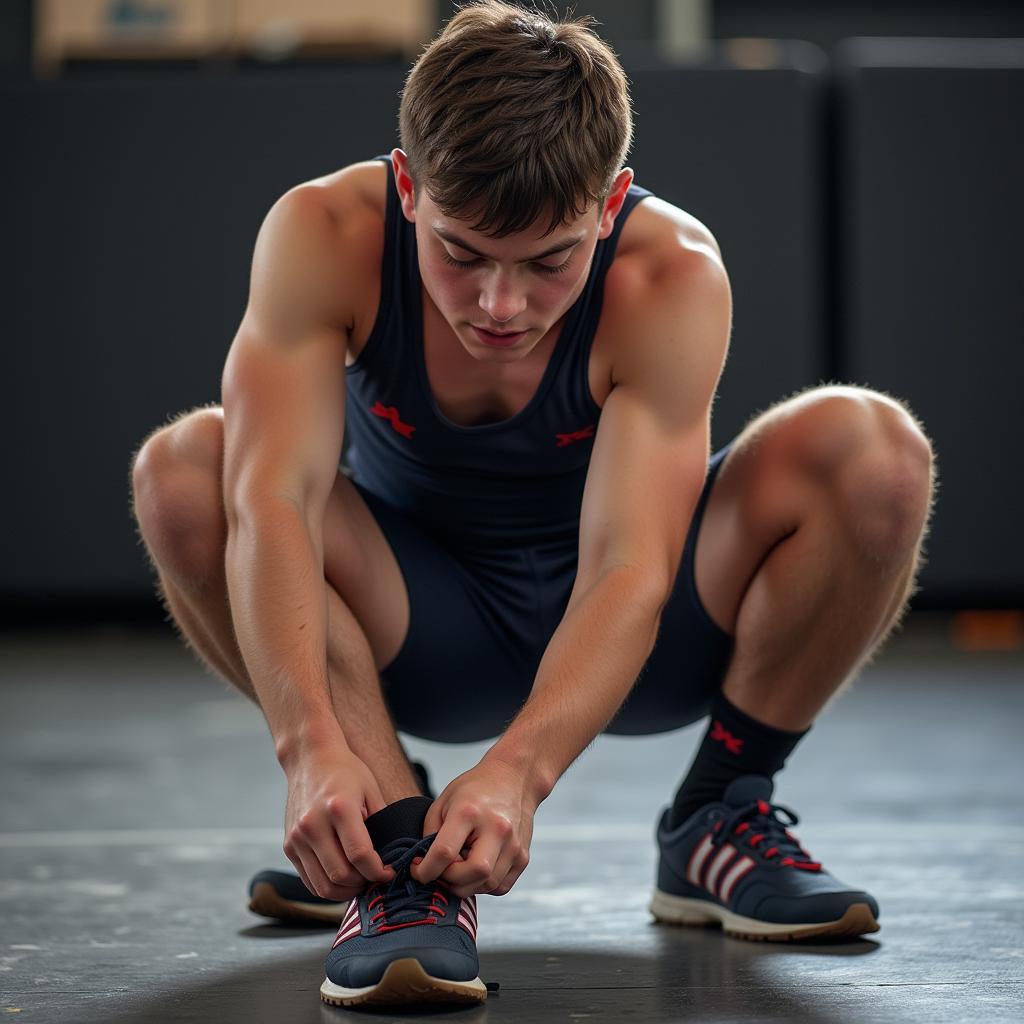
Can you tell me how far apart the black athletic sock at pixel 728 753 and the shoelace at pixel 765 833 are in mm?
33

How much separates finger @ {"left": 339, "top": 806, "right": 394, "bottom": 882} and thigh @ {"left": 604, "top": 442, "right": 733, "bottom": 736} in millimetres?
416

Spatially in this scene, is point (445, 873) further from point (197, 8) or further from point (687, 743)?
point (197, 8)

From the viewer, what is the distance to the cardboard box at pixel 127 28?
4.32 meters

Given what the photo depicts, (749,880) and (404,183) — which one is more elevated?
(404,183)

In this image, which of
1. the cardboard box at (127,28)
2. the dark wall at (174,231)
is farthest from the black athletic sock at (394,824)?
the cardboard box at (127,28)

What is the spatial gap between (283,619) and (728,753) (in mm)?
442

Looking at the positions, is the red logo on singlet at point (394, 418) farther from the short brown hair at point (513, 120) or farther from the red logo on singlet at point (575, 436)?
the short brown hair at point (513, 120)

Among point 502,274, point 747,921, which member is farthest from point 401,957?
point 502,274

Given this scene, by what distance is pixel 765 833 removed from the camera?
1400 mm

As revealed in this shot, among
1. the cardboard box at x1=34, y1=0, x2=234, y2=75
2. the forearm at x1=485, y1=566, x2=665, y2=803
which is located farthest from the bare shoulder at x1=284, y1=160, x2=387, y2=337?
the cardboard box at x1=34, y1=0, x2=234, y2=75

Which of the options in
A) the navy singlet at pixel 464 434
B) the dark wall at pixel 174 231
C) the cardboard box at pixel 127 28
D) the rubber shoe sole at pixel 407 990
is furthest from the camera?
the cardboard box at pixel 127 28

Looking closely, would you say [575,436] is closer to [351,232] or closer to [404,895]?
[351,232]

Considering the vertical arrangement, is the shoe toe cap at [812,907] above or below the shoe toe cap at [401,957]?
below

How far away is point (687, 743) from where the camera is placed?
2.69m
